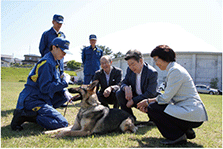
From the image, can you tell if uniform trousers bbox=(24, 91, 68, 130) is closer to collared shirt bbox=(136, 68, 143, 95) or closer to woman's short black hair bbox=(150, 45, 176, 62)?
collared shirt bbox=(136, 68, 143, 95)

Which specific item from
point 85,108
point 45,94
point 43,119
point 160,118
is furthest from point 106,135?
point 45,94

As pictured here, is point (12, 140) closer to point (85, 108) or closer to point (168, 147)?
point (85, 108)

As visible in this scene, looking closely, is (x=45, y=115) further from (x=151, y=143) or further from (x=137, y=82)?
(x=137, y=82)

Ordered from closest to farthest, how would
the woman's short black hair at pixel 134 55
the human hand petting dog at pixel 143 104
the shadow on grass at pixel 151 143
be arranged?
1. the shadow on grass at pixel 151 143
2. the human hand petting dog at pixel 143 104
3. the woman's short black hair at pixel 134 55

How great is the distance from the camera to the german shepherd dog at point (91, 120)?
12.7 feet

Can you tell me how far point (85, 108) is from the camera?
13.1 feet

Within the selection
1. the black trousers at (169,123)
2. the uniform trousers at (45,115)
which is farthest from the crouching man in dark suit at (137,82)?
the uniform trousers at (45,115)

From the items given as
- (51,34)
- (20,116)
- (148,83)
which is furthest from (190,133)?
(51,34)

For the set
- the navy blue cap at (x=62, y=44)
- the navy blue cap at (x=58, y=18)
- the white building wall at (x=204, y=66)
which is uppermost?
the navy blue cap at (x=58, y=18)

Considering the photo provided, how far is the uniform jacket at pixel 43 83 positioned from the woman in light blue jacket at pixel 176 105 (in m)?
2.21

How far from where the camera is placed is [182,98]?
10.8 feet

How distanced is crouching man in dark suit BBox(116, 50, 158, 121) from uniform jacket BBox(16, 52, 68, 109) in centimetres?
164

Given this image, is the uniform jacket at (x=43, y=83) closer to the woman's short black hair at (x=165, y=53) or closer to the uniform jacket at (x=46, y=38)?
the woman's short black hair at (x=165, y=53)

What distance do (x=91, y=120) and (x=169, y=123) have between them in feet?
5.22
